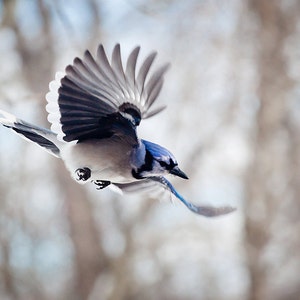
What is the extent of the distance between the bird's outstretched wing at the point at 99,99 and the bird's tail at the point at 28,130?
0.06 metres

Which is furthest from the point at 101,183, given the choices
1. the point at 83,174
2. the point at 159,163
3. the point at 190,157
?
the point at 190,157

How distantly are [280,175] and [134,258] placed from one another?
90cm

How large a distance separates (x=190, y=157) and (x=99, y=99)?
204 cm

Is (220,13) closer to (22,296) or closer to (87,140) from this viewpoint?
(22,296)

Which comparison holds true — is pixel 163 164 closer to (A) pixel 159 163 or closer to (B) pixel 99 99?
(A) pixel 159 163

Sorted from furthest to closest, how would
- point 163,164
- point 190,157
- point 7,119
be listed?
point 190,157, point 7,119, point 163,164

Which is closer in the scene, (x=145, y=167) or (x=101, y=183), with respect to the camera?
(x=145, y=167)

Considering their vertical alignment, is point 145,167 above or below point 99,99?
below

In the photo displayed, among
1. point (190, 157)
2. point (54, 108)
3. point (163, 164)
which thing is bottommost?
point (163, 164)

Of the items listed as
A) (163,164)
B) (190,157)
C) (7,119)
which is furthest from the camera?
(190,157)

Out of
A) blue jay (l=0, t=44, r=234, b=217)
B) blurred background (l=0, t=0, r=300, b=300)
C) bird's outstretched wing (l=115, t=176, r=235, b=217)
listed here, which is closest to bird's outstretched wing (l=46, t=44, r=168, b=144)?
blue jay (l=0, t=44, r=234, b=217)

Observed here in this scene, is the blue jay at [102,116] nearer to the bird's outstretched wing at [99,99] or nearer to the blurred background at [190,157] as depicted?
the bird's outstretched wing at [99,99]

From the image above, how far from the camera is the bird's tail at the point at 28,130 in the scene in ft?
2.57

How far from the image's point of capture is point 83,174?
29.8 inches
